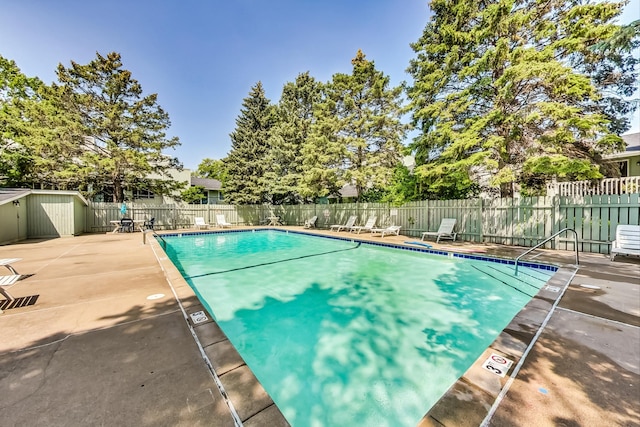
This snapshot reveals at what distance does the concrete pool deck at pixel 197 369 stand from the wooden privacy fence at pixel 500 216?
4.86 meters

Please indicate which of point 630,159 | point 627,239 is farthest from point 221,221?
point 630,159

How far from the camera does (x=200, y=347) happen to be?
2.28 meters

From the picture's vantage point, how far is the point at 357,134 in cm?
1414

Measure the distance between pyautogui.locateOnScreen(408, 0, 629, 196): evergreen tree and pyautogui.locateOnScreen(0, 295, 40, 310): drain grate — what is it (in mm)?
9938

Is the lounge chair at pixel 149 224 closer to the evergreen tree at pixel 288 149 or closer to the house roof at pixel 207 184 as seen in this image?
the evergreen tree at pixel 288 149

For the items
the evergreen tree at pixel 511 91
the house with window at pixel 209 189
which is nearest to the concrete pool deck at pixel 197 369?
the evergreen tree at pixel 511 91

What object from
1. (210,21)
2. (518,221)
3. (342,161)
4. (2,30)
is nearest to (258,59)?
(210,21)

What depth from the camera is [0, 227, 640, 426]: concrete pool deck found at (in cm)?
154

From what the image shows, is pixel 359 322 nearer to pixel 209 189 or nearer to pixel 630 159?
pixel 630 159

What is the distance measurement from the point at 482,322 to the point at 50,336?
5377 millimetres

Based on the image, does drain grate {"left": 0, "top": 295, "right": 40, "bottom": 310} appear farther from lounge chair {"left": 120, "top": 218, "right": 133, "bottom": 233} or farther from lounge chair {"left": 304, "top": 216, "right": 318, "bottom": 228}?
lounge chair {"left": 304, "top": 216, "right": 318, "bottom": 228}

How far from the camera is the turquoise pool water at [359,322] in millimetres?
2530

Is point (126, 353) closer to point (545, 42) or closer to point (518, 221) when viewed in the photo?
point (518, 221)

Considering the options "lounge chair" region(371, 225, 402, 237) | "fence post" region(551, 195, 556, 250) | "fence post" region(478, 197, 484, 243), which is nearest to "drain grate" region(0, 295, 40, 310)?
"lounge chair" region(371, 225, 402, 237)
